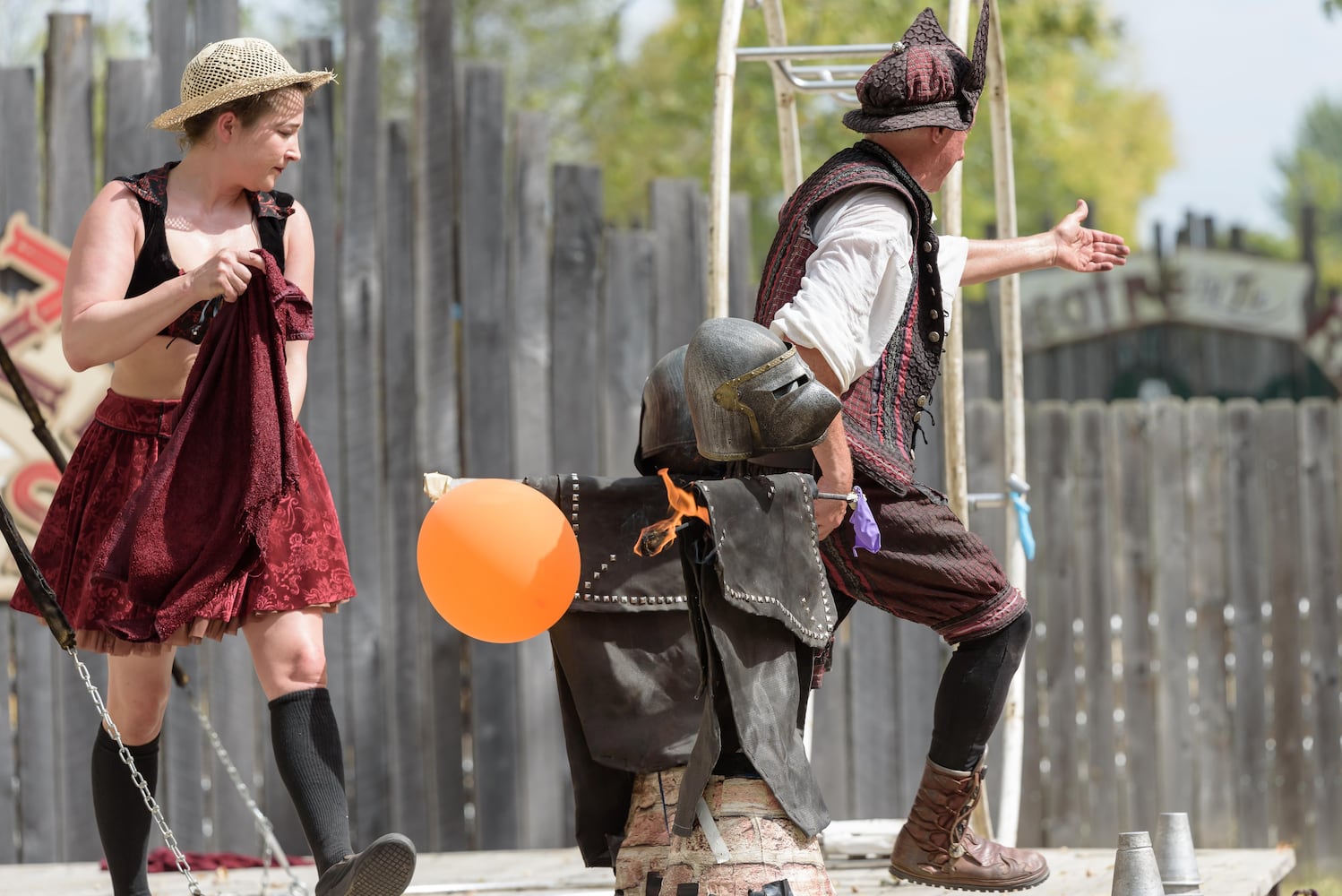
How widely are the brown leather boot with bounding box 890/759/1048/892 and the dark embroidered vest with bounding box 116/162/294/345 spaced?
5.05 feet

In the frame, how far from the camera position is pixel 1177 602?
5355 millimetres

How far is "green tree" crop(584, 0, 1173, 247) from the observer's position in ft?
33.7

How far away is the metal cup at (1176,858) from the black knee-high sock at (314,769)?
4.74ft

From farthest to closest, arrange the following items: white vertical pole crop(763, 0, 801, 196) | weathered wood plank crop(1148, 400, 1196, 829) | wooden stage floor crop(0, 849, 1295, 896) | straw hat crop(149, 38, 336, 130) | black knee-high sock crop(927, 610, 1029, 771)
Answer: weathered wood plank crop(1148, 400, 1196, 829), white vertical pole crop(763, 0, 801, 196), wooden stage floor crop(0, 849, 1295, 896), black knee-high sock crop(927, 610, 1029, 771), straw hat crop(149, 38, 336, 130)

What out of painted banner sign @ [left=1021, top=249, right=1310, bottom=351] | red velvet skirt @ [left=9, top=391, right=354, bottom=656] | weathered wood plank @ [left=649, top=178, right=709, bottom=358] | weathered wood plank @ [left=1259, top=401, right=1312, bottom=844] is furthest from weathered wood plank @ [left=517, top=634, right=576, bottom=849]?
painted banner sign @ [left=1021, top=249, right=1310, bottom=351]

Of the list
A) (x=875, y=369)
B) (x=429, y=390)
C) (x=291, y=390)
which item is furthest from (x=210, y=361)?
(x=429, y=390)

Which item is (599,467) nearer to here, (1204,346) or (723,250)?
(723,250)

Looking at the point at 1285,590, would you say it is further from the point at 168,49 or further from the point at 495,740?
the point at 168,49

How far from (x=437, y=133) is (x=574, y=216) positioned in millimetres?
479

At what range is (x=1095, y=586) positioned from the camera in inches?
211

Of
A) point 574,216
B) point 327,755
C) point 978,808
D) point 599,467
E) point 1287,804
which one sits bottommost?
point 1287,804

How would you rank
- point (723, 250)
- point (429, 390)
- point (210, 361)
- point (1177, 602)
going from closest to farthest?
1. point (210, 361)
2. point (723, 250)
3. point (429, 390)
4. point (1177, 602)

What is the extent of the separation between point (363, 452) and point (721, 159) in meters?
1.65

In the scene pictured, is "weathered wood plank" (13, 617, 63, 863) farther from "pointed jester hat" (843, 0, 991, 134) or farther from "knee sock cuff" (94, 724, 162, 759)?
"pointed jester hat" (843, 0, 991, 134)
